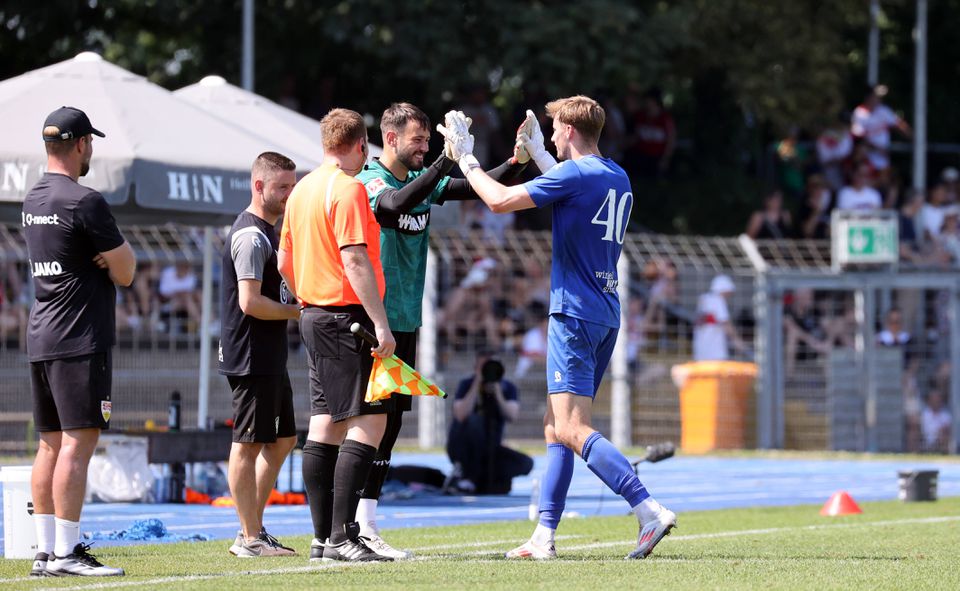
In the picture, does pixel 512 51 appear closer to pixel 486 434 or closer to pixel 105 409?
pixel 486 434

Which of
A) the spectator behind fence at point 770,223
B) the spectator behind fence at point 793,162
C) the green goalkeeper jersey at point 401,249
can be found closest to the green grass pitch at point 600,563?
the green goalkeeper jersey at point 401,249

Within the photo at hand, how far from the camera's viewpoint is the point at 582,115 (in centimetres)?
850

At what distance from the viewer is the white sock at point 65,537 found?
776cm

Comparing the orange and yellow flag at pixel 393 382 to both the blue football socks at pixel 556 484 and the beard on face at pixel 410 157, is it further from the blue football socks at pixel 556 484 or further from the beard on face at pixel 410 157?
the beard on face at pixel 410 157

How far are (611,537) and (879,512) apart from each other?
133 inches

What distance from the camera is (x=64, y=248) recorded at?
7770 mm

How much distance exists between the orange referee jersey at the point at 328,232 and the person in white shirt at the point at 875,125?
64.3ft

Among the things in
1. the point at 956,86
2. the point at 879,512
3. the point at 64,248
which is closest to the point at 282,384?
the point at 64,248

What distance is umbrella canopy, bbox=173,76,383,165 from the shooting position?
1377 cm

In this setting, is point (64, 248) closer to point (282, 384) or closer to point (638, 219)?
point (282, 384)

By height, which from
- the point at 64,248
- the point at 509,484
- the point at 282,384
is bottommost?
the point at 509,484

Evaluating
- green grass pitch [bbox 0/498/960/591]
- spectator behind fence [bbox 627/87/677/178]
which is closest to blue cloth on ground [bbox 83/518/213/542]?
green grass pitch [bbox 0/498/960/591]

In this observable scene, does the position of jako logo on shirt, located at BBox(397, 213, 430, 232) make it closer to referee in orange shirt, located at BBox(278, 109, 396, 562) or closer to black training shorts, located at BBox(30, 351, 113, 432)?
referee in orange shirt, located at BBox(278, 109, 396, 562)

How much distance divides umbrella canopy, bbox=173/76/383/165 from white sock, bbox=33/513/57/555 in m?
5.98
